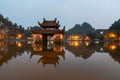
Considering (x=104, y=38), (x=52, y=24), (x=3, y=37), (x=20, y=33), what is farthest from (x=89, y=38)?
(x=52, y=24)

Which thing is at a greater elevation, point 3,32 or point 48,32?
point 3,32

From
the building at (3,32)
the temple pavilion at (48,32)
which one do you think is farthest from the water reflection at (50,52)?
the building at (3,32)

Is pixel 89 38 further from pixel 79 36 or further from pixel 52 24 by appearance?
pixel 52 24

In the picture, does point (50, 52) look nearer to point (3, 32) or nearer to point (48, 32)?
point (48, 32)

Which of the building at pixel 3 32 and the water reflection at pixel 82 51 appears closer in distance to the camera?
the water reflection at pixel 82 51

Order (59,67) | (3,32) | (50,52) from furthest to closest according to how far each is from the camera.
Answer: (3,32) < (50,52) < (59,67)

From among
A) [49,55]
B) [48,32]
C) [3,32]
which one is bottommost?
[49,55]

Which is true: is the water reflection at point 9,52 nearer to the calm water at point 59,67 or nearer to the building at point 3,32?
the calm water at point 59,67

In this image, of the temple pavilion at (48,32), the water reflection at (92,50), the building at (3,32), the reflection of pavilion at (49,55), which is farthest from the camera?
the building at (3,32)

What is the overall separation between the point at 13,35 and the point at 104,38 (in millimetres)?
40798

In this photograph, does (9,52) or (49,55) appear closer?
(49,55)

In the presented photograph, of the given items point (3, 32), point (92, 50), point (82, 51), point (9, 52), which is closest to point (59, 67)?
point (9, 52)

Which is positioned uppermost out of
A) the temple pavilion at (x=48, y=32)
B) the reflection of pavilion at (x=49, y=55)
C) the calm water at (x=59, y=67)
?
the temple pavilion at (x=48, y=32)

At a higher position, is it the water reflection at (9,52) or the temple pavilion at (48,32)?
the temple pavilion at (48,32)
